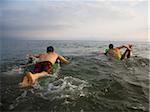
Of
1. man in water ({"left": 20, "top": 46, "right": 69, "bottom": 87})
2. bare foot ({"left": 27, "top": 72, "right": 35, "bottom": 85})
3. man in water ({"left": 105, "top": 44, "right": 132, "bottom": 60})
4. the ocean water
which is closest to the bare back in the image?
man in water ({"left": 20, "top": 46, "right": 69, "bottom": 87})

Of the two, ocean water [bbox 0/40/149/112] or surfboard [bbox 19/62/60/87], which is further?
surfboard [bbox 19/62/60/87]

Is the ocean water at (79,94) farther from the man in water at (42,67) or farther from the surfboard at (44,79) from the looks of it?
the man in water at (42,67)

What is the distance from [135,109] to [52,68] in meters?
4.33

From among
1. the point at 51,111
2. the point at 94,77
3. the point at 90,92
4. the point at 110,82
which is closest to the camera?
the point at 51,111

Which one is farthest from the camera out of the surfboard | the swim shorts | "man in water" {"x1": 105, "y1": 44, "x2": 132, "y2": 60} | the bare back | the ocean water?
"man in water" {"x1": 105, "y1": 44, "x2": 132, "y2": 60}

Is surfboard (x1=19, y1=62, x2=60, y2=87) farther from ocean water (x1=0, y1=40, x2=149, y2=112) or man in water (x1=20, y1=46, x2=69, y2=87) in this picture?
ocean water (x1=0, y1=40, x2=149, y2=112)

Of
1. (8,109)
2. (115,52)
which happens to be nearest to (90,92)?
(8,109)

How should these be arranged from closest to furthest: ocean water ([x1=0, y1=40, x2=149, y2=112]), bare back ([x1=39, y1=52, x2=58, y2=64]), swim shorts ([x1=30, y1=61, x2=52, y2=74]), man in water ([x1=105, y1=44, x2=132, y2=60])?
ocean water ([x1=0, y1=40, x2=149, y2=112])
swim shorts ([x1=30, y1=61, x2=52, y2=74])
bare back ([x1=39, y1=52, x2=58, y2=64])
man in water ([x1=105, y1=44, x2=132, y2=60])

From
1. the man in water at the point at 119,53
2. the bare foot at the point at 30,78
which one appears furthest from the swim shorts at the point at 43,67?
the man in water at the point at 119,53

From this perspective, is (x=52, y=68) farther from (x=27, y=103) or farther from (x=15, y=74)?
(x=27, y=103)

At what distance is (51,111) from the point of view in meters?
5.89

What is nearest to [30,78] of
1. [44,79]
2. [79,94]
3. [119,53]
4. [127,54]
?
[44,79]

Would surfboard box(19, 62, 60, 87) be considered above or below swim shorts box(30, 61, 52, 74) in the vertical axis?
below

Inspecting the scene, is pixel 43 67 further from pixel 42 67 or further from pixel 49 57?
pixel 49 57
